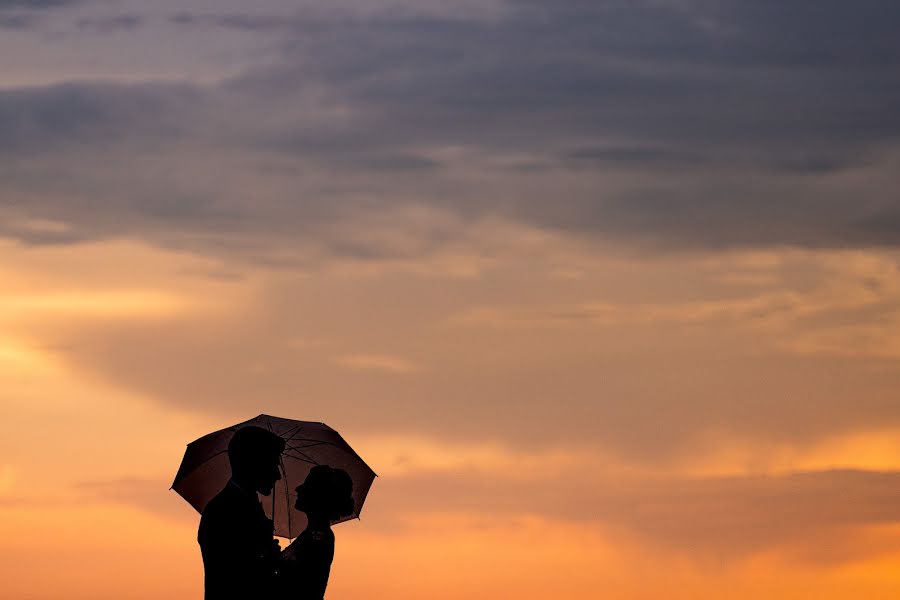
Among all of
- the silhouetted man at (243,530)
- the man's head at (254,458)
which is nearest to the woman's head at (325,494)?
the silhouetted man at (243,530)

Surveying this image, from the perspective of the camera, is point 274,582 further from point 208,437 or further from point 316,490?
point 208,437

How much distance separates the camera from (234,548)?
36.1 feet

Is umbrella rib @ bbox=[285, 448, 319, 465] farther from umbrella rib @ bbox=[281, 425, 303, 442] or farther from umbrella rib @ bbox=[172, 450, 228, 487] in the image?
umbrella rib @ bbox=[172, 450, 228, 487]

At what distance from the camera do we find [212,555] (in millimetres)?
11008

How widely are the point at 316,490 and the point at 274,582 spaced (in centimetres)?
131

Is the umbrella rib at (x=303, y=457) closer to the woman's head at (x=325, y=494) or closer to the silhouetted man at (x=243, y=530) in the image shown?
the woman's head at (x=325, y=494)

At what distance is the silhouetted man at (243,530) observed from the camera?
36.0 ft

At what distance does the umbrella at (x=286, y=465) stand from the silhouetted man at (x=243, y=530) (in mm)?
2691

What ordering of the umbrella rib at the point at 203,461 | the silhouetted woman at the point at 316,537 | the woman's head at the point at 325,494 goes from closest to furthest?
the silhouetted woman at the point at 316,537 < the woman's head at the point at 325,494 < the umbrella rib at the point at 203,461

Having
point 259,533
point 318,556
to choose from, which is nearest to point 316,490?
point 318,556

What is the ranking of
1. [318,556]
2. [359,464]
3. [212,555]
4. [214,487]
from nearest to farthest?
1. [212,555]
2. [318,556]
3. [214,487]
4. [359,464]

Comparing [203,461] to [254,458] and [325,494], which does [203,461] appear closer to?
[325,494]

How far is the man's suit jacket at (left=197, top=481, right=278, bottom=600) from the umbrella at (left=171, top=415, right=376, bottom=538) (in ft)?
9.05

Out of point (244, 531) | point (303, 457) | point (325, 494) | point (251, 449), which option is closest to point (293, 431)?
point (303, 457)
